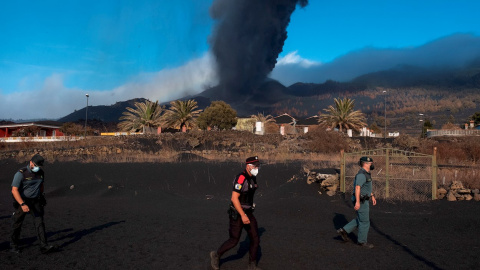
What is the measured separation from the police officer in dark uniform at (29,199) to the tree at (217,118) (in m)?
51.7

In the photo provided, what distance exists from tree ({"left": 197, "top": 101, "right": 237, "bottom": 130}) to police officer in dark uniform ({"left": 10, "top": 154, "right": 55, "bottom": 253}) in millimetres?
51718

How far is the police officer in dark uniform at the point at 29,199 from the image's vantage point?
7.69 meters

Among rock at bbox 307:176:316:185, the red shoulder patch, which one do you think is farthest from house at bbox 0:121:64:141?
the red shoulder patch

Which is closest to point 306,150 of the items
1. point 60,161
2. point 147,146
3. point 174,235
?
point 147,146

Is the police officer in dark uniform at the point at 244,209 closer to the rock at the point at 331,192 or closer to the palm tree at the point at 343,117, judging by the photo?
the rock at the point at 331,192

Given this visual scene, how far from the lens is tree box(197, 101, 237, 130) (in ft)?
197

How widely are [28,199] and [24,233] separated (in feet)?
7.70

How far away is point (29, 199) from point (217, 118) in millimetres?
52296

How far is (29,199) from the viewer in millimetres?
7809

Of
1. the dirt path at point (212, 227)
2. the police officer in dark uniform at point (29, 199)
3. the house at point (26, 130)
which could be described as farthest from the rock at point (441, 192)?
the house at point (26, 130)

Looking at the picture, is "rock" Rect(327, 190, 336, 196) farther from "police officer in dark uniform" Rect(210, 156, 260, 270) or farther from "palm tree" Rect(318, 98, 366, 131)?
"palm tree" Rect(318, 98, 366, 131)

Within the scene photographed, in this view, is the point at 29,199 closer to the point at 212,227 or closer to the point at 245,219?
the point at 245,219

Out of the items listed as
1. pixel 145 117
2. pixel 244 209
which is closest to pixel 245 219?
pixel 244 209

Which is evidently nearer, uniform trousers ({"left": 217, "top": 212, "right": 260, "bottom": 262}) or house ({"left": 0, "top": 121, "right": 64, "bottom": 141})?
uniform trousers ({"left": 217, "top": 212, "right": 260, "bottom": 262})
